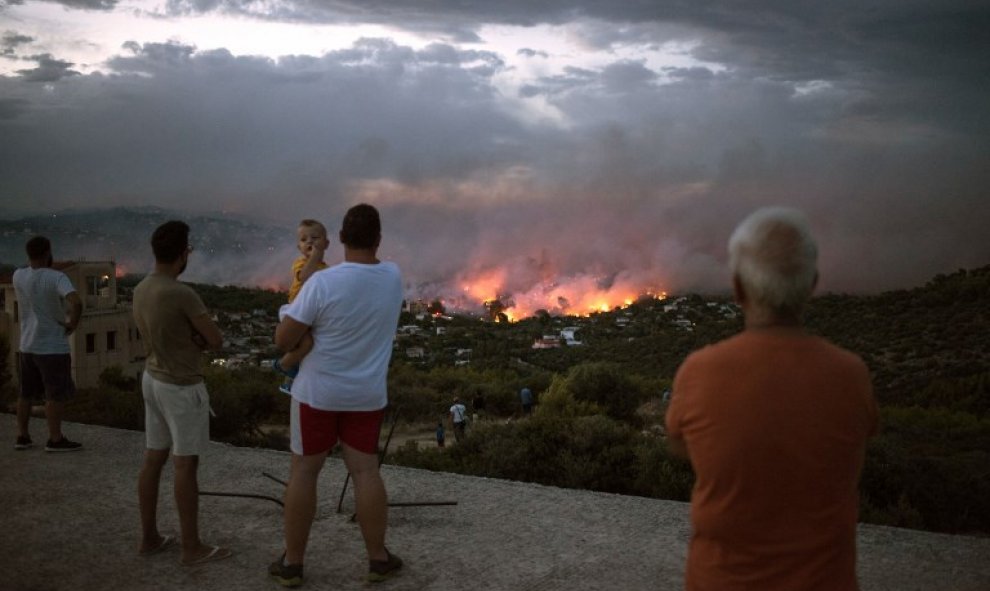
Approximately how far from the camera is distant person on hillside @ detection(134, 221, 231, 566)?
4832 millimetres

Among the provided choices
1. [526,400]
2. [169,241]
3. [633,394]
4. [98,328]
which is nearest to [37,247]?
[169,241]

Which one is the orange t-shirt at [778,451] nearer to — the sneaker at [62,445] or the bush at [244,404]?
the bush at [244,404]

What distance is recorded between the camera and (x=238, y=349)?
3700 cm

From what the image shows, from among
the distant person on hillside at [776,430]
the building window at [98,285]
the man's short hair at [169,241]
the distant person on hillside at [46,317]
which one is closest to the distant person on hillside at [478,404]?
the distant person on hillside at [46,317]

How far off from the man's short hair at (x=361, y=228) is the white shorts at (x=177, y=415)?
49.8 inches

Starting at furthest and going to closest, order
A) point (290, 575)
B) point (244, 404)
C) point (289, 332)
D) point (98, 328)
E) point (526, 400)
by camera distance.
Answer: point (98, 328) → point (526, 400) → point (244, 404) → point (290, 575) → point (289, 332)

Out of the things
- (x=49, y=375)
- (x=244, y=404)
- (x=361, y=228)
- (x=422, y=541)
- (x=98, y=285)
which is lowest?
(x=98, y=285)

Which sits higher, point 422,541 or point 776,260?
point 776,260

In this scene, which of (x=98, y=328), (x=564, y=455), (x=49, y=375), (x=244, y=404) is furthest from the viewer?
(x=98, y=328)

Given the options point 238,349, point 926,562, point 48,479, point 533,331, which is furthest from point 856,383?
point 533,331

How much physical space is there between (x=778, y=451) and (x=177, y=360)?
349 cm

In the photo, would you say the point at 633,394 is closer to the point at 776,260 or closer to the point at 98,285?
the point at 776,260

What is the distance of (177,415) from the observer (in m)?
4.88

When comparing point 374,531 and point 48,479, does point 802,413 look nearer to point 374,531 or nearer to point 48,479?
point 374,531
